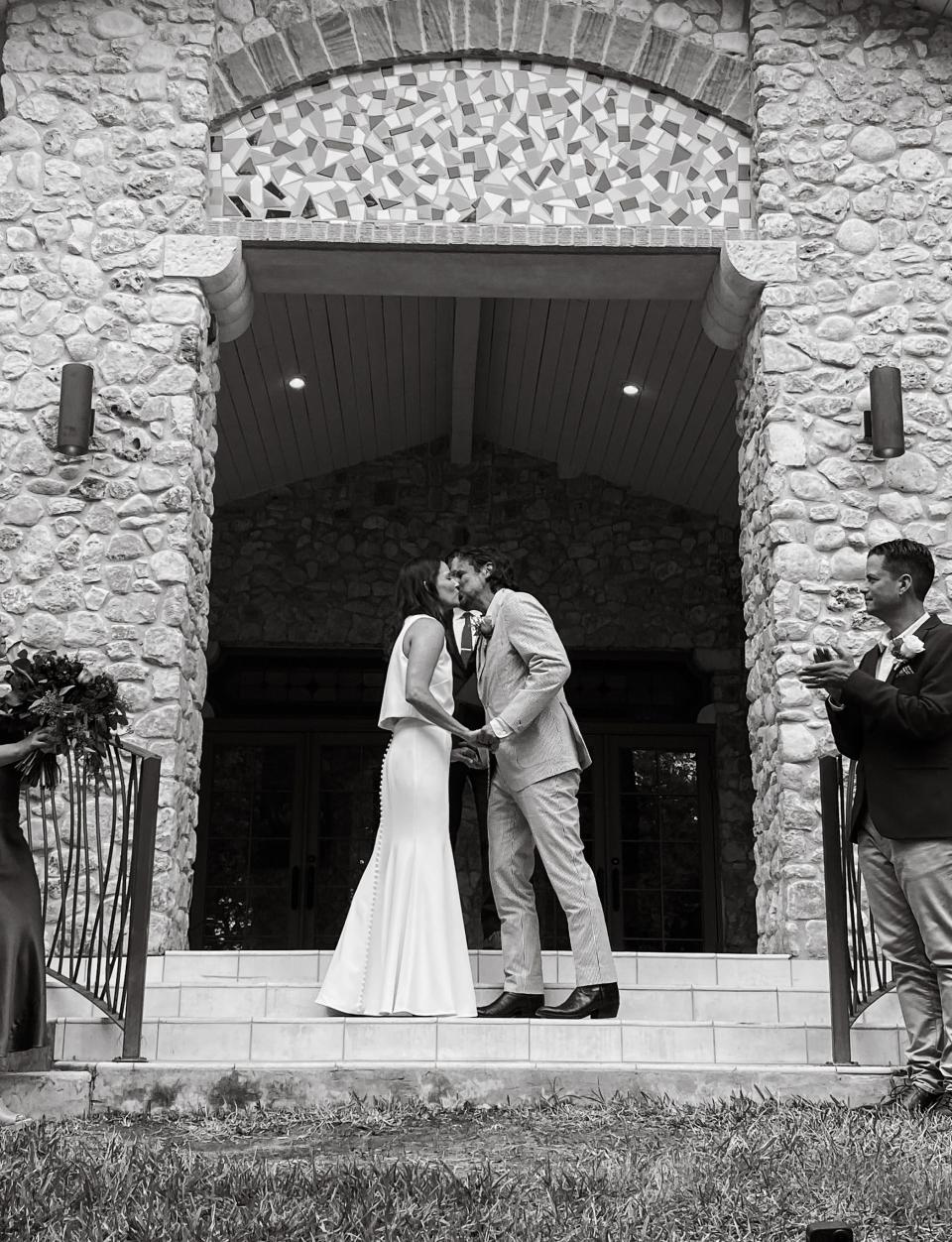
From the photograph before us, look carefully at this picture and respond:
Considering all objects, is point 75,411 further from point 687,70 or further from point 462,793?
point 687,70

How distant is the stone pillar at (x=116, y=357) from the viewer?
18.3 feet

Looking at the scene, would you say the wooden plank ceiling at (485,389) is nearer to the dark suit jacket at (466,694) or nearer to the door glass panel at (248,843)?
the door glass panel at (248,843)

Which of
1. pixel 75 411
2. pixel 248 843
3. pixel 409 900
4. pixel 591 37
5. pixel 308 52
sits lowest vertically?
pixel 409 900

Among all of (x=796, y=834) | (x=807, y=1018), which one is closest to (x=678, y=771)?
(x=796, y=834)

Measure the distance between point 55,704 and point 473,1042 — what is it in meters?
1.50

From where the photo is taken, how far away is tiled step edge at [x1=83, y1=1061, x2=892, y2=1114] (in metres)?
3.52

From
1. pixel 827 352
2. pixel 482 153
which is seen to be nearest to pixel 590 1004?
pixel 827 352

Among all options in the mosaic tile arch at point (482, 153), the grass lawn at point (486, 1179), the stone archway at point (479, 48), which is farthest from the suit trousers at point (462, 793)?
the stone archway at point (479, 48)

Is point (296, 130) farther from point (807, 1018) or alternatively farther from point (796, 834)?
point (807, 1018)

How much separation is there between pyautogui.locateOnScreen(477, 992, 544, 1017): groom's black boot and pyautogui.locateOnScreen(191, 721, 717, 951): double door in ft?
17.3

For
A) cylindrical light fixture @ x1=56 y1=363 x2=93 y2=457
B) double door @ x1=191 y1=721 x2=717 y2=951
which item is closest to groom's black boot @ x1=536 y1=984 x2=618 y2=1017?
cylindrical light fixture @ x1=56 y1=363 x2=93 y2=457

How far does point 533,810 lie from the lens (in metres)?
4.31

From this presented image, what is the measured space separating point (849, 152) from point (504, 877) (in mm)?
3680

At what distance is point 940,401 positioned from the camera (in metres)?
5.81
